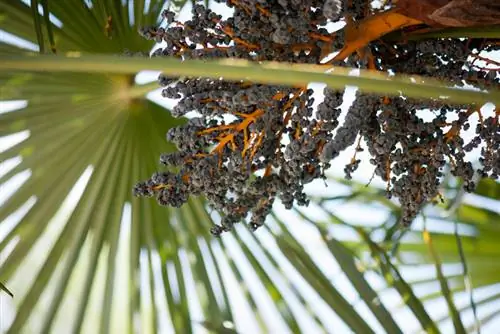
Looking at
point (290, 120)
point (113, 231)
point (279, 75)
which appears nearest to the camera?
point (279, 75)

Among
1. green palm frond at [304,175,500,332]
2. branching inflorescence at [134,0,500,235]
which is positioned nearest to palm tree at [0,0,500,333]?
green palm frond at [304,175,500,332]

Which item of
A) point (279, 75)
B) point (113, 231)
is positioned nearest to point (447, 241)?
point (113, 231)

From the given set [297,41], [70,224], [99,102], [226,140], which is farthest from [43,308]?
[297,41]

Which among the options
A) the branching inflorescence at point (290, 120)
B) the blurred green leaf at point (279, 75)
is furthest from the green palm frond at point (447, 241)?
the blurred green leaf at point (279, 75)

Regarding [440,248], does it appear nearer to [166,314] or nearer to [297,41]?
[166,314]

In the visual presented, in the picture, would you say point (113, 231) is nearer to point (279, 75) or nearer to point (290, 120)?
point (290, 120)
